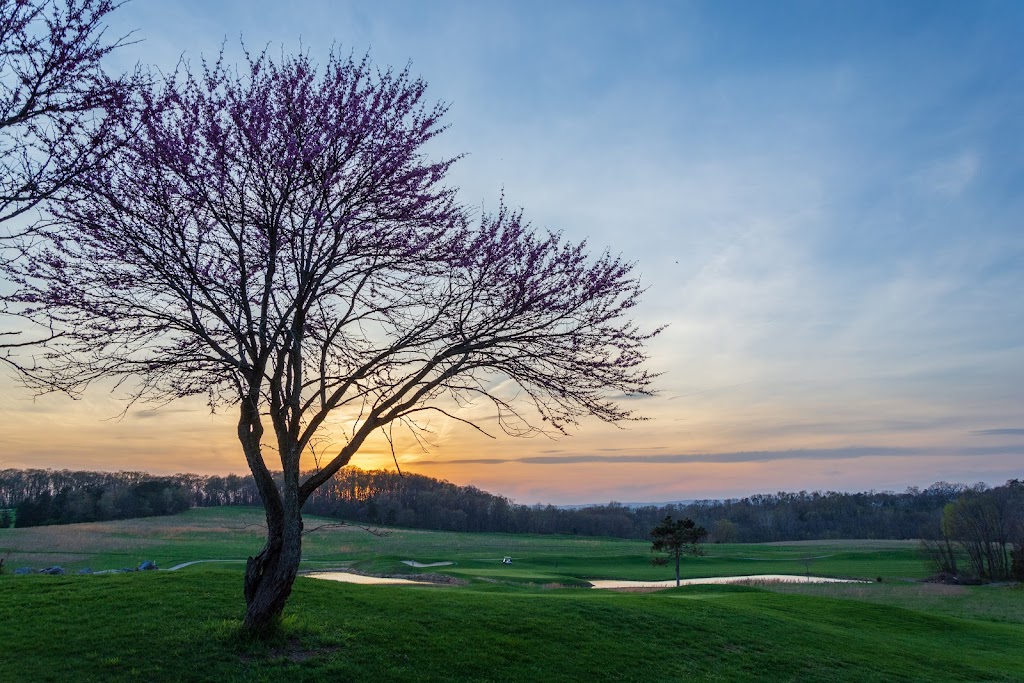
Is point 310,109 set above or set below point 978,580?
above

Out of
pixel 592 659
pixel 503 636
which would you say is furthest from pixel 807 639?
pixel 503 636

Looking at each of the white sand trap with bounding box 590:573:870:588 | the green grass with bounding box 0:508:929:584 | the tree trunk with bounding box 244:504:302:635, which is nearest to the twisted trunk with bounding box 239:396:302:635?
the tree trunk with bounding box 244:504:302:635

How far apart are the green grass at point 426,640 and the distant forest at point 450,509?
308 ft

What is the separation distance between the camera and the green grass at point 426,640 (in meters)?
10.8

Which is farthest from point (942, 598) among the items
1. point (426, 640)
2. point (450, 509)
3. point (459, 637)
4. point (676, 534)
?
point (450, 509)

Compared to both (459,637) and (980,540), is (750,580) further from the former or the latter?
(459,637)

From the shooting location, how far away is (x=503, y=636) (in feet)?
46.9

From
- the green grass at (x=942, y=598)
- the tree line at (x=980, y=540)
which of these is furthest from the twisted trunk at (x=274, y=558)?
the tree line at (x=980, y=540)

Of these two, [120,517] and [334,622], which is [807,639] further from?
[120,517]

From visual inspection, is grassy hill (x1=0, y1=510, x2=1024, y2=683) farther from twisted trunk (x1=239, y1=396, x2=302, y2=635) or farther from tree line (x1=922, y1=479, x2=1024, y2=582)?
tree line (x1=922, y1=479, x2=1024, y2=582)

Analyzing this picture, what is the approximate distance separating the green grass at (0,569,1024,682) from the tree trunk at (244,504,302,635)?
404 mm

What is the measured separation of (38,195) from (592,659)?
12.7m

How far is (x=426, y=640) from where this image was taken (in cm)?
1330

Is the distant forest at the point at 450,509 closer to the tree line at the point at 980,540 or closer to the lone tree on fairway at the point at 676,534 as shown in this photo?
the tree line at the point at 980,540
